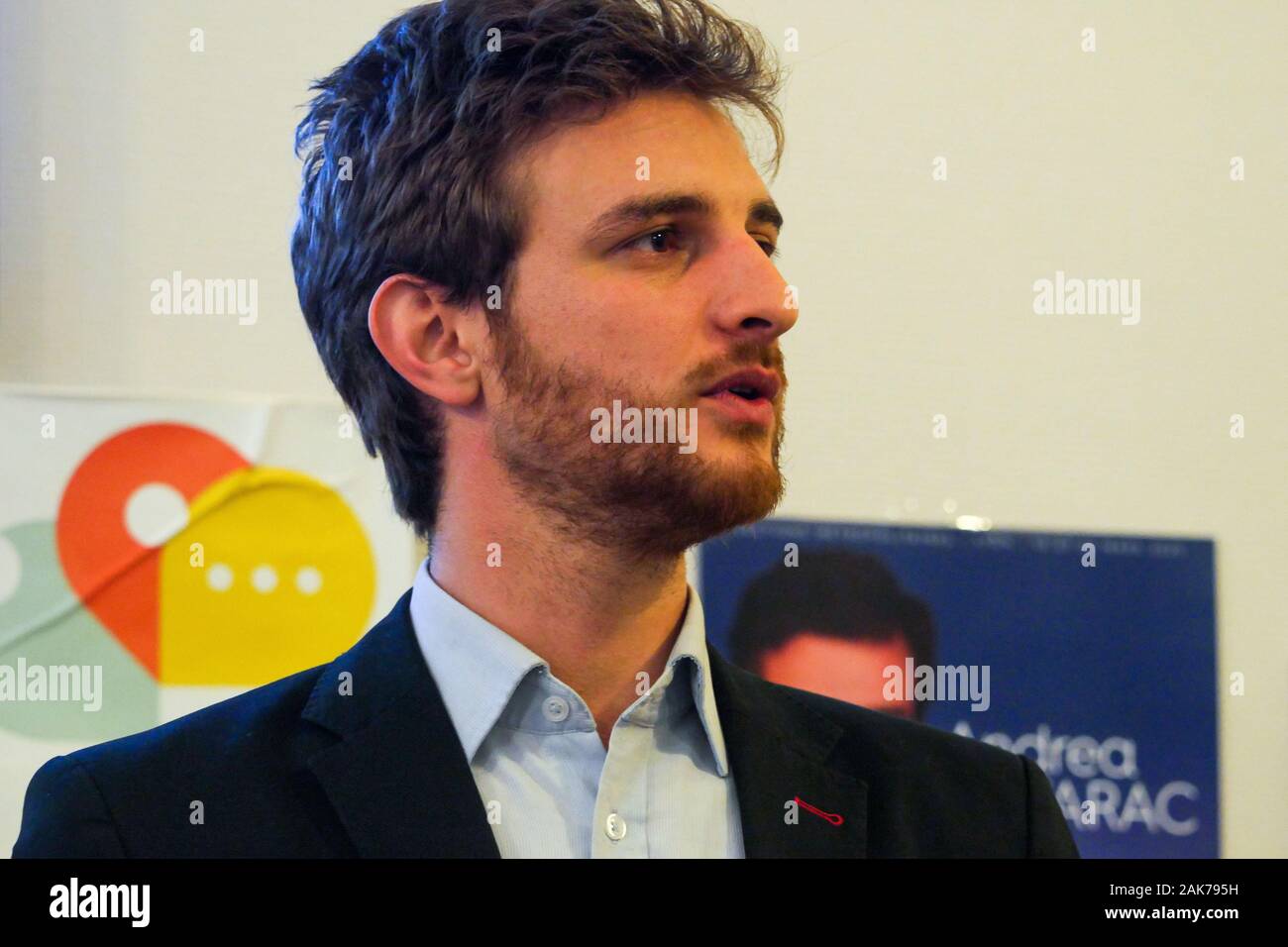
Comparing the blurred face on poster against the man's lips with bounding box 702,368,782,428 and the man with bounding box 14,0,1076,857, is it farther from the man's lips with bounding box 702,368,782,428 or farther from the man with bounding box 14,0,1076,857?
the man's lips with bounding box 702,368,782,428

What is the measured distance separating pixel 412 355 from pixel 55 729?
912 millimetres

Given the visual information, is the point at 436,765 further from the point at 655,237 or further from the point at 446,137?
the point at 446,137

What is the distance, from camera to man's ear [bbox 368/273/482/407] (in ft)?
6.78

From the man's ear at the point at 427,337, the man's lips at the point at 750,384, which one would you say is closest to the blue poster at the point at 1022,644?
the man's lips at the point at 750,384

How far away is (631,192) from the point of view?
1977 mm

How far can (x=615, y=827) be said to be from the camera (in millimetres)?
1828

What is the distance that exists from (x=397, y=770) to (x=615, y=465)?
1.69 ft

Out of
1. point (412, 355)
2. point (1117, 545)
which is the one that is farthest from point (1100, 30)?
point (412, 355)

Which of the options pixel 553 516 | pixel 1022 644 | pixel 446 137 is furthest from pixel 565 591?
pixel 1022 644

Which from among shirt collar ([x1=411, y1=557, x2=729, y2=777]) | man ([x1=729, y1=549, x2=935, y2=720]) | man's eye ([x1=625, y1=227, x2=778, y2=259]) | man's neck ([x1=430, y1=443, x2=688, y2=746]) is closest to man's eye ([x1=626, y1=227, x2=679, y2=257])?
man's eye ([x1=625, y1=227, x2=778, y2=259])

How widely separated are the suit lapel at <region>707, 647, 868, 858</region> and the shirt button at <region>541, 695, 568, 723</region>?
0.23 m

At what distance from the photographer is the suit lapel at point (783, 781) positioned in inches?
73.4

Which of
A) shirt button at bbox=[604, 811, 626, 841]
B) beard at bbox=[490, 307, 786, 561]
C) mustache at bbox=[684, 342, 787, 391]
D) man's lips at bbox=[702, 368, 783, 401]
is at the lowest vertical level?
shirt button at bbox=[604, 811, 626, 841]
